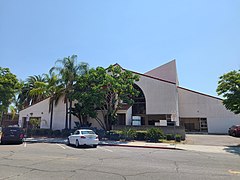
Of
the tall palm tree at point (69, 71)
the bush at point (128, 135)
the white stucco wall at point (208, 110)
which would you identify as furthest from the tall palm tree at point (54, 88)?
the white stucco wall at point (208, 110)

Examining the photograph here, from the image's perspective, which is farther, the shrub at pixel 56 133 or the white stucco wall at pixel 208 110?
the white stucco wall at pixel 208 110

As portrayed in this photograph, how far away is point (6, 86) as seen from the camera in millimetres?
26625

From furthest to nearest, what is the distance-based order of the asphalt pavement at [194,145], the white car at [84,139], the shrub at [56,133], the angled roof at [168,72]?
1. the angled roof at [168,72]
2. the shrub at [56,133]
3. the white car at [84,139]
4. the asphalt pavement at [194,145]

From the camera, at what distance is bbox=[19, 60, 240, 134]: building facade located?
2872 centimetres

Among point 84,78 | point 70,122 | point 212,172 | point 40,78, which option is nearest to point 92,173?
point 212,172

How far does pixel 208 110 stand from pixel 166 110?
874cm

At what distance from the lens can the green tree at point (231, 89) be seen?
1706cm

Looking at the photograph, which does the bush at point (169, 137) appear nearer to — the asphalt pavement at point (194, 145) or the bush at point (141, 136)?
the asphalt pavement at point (194, 145)

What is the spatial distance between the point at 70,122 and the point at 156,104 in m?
13.6

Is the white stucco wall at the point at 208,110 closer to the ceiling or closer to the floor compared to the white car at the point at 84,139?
closer to the ceiling

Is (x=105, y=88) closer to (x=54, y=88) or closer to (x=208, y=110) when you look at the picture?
(x=54, y=88)

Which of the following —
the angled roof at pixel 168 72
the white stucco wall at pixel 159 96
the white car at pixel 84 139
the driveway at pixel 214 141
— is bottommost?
the driveway at pixel 214 141

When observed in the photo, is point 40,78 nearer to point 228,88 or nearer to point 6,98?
point 6,98

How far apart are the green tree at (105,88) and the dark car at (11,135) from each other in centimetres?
786
